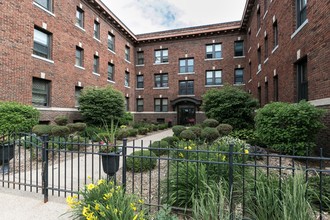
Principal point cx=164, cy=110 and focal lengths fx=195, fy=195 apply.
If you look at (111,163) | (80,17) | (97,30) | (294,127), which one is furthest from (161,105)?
(111,163)

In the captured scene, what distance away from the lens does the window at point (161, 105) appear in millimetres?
24406

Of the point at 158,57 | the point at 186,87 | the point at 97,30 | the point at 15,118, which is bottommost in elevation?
the point at 15,118

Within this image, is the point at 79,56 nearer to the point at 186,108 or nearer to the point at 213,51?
the point at 186,108

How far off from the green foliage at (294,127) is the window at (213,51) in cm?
1684

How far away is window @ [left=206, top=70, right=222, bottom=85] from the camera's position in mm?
22656

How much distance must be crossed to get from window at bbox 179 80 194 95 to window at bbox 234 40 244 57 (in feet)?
19.2

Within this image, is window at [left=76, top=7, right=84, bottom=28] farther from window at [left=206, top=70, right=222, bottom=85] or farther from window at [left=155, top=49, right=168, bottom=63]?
window at [left=206, top=70, right=222, bottom=85]

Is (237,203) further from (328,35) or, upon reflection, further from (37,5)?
(37,5)

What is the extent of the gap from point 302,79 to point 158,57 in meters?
18.3

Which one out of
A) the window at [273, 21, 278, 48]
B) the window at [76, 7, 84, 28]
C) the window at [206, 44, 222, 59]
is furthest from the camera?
the window at [206, 44, 222, 59]

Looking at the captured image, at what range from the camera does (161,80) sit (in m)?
24.8

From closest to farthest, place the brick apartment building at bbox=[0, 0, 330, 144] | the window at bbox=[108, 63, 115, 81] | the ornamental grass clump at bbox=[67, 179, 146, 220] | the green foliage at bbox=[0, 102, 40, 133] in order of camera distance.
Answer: the ornamental grass clump at bbox=[67, 179, 146, 220], the brick apartment building at bbox=[0, 0, 330, 144], the green foliage at bbox=[0, 102, 40, 133], the window at bbox=[108, 63, 115, 81]

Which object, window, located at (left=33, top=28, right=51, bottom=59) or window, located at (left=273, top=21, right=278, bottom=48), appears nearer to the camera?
window, located at (left=273, top=21, right=278, bottom=48)

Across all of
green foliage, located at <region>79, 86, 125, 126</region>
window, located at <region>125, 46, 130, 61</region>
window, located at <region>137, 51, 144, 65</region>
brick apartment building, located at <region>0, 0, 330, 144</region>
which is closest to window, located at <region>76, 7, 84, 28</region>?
brick apartment building, located at <region>0, 0, 330, 144</region>
